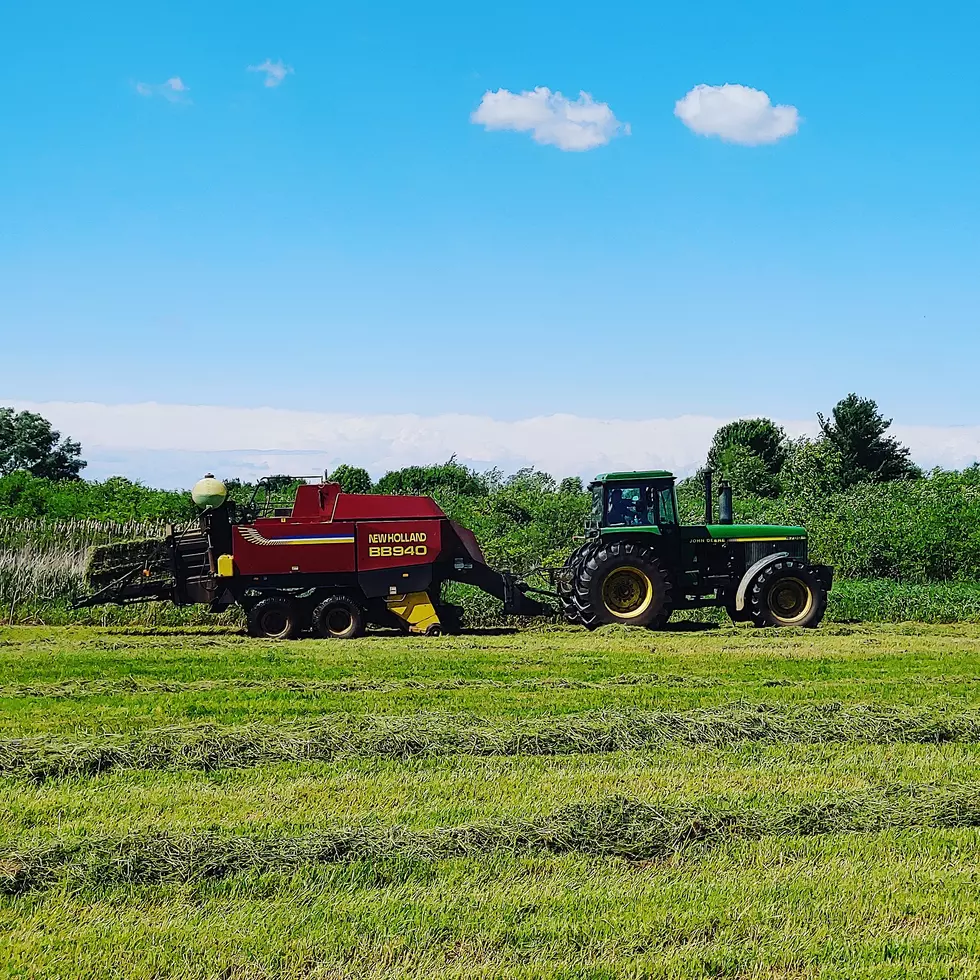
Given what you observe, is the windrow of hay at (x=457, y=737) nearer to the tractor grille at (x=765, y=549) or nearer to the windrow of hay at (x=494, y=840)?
the windrow of hay at (x=494, y=840)

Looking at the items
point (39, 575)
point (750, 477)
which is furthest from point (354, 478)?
point (39, 575)

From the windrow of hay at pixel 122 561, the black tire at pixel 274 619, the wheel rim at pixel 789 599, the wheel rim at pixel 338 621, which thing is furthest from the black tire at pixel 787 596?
the windrow of hay at pixel 122 561

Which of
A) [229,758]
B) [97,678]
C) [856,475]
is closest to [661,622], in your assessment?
[97,678]

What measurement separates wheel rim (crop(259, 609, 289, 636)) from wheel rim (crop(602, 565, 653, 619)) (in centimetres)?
443

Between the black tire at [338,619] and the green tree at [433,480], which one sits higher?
the green tree at [433,480]

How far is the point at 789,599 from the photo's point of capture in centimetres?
1611

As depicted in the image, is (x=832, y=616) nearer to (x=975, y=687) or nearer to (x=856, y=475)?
(x=975, y=687)

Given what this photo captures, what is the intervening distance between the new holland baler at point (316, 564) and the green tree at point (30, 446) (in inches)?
1767

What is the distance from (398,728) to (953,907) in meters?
4.06

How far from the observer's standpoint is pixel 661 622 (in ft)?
51.7

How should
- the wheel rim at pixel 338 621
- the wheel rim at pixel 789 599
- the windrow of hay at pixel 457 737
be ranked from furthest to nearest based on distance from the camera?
the wheel rim at pixel 789 599 < the wheel rim at pixel 338 621 < the windrow of hay at pixel 457 737

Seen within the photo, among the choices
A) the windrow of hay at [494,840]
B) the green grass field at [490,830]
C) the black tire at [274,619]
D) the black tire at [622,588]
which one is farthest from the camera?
the black tire at [622,588]

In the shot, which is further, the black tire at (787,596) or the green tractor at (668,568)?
the black tire at (787,596)

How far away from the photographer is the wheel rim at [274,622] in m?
15.1
